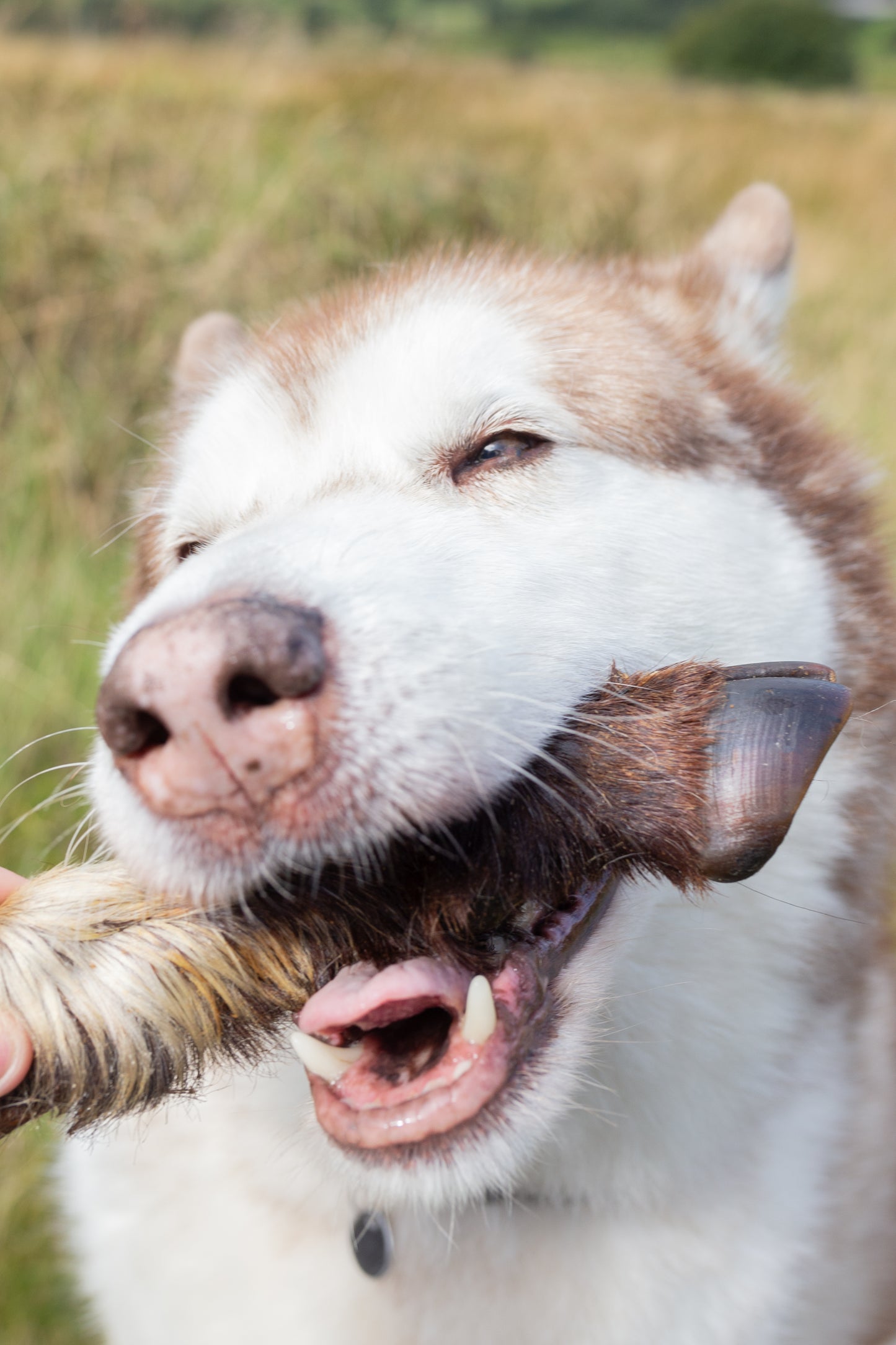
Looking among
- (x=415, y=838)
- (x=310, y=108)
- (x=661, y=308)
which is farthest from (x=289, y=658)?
(x=310, y=108)

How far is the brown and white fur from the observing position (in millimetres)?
1834

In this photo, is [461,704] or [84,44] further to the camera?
[84,44]

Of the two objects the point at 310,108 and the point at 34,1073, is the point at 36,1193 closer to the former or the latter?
the point at 34,1073

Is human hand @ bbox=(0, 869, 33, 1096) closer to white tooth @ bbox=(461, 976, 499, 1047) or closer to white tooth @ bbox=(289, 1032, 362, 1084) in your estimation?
white tooth @ bbox=(289, 1032, 362, 1084)

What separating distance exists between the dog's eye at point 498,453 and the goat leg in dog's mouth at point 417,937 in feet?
1.74

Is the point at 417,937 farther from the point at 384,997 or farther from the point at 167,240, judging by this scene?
the point at 167,240

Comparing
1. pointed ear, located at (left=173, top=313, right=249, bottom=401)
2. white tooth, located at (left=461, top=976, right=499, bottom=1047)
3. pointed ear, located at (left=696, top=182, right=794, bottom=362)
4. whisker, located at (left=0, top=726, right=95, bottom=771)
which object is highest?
pointed ear, located at (left=696, top=182, right=794, bottom=362)

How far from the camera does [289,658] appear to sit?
132 centimetres

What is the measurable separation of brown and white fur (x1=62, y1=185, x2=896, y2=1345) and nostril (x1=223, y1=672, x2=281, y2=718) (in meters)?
0.33

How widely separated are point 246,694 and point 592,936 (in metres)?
0.67

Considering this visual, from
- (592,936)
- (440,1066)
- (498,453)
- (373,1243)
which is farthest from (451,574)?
(373,1243)

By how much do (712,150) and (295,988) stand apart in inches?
445

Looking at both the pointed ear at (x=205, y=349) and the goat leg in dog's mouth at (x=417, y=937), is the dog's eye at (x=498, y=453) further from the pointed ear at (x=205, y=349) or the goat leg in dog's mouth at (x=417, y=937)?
the pointed ear at (x=205, y=349)

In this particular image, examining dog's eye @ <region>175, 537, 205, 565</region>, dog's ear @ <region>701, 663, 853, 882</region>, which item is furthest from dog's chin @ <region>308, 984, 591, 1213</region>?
dog's eye @ <region>175, 537, 205, 565</region>
